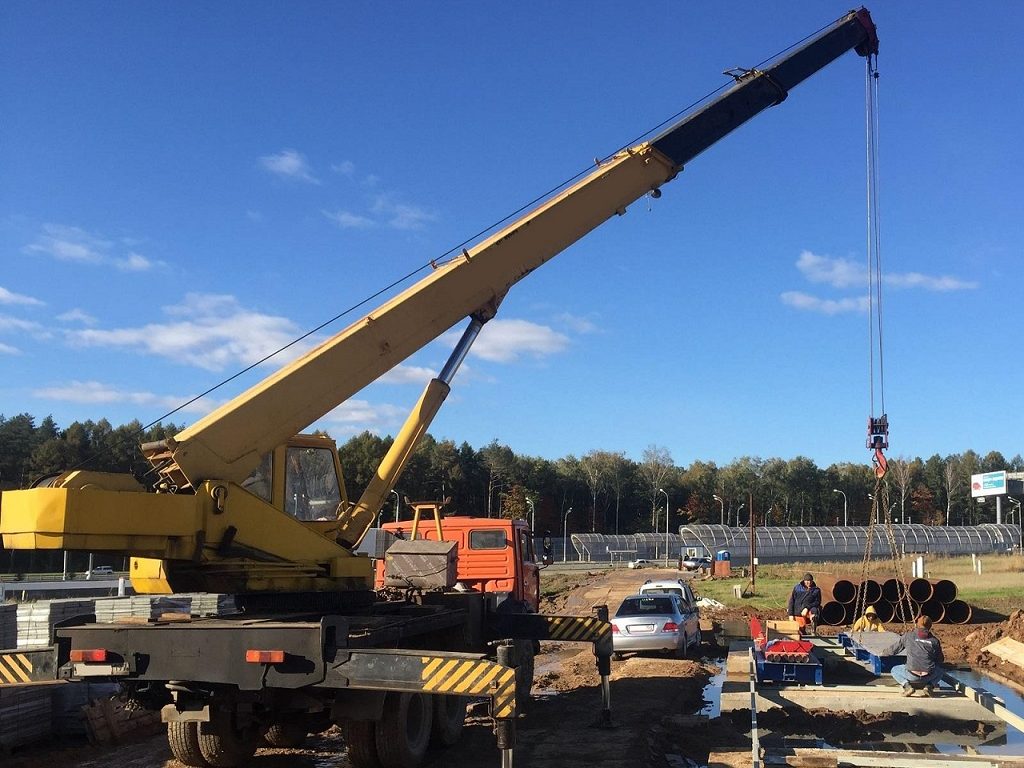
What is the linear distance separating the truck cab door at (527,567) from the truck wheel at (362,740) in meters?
7.25

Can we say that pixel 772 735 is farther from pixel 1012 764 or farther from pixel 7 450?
pixel 7 450

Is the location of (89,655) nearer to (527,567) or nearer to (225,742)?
(225,742)

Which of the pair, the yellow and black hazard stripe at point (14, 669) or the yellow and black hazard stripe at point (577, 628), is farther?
the yellow and black hazard stripe at point (577, 628)

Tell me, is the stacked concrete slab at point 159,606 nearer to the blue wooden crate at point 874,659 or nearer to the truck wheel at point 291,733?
the truck wheel at point 291,733

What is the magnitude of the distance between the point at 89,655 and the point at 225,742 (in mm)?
2158

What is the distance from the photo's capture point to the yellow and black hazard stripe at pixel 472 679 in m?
6.93

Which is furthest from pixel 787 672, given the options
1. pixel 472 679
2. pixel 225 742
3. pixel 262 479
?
pixel 262 479

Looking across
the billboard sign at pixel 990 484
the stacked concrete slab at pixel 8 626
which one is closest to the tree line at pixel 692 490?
the billboard sign at pixel 990 484

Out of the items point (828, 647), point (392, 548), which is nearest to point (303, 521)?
point (392, 548)

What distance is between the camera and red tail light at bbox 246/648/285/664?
7125 mm

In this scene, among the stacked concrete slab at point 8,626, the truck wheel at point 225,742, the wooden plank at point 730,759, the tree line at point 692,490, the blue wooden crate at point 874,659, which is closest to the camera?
the truck wheel at point 225,742

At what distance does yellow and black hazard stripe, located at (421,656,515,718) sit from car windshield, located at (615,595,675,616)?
40.4 ft

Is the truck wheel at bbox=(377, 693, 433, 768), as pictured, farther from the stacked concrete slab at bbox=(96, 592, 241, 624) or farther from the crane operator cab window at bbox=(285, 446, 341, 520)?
the crane operator cab window at bbox=(285, 446, 341, 520)

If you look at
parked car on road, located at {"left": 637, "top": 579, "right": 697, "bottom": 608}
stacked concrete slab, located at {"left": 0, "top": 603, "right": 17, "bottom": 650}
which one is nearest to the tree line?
parked car on road, located at {"left": 637, "top": 579, "right": 697, "bottom": 608}
